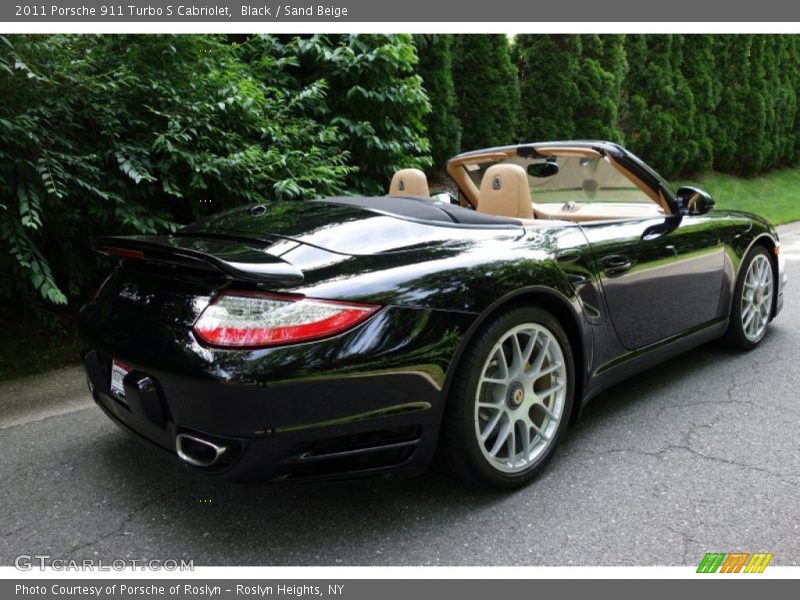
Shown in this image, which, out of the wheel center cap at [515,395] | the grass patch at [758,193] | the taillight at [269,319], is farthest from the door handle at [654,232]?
the grass patch at [758,193]

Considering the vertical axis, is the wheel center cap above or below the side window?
below

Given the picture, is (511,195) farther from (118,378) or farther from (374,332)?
(118,378)

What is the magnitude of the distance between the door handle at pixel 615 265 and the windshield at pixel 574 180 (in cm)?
66

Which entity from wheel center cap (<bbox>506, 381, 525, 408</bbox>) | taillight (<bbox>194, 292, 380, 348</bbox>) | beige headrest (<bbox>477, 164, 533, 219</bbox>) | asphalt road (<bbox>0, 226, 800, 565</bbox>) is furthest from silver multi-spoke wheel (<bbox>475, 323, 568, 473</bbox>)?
beige headrest (<bbox>477, 164, 533, 219</bbox>)

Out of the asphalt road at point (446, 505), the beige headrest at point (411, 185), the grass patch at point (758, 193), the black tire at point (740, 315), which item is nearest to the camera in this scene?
the asphalt road at point (446, 505)

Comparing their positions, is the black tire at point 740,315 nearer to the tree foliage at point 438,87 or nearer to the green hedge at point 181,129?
the green hedge at point 181,129

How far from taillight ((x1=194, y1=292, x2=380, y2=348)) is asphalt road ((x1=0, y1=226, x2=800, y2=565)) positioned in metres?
0.73

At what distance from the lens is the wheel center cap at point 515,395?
2.43 meters

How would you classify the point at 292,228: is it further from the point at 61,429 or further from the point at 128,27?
the point at 128,27

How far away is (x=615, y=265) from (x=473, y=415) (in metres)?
1.11

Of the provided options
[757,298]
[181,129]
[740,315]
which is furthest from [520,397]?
[181,129]

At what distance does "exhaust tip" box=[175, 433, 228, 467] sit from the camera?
195 cm

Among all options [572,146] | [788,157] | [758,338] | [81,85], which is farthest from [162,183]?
[788,157]

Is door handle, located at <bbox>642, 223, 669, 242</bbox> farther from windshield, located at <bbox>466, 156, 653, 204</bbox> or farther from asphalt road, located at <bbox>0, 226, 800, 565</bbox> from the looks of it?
asphalt road, located at <bbox>0, 226, 800, 565</bbox>
